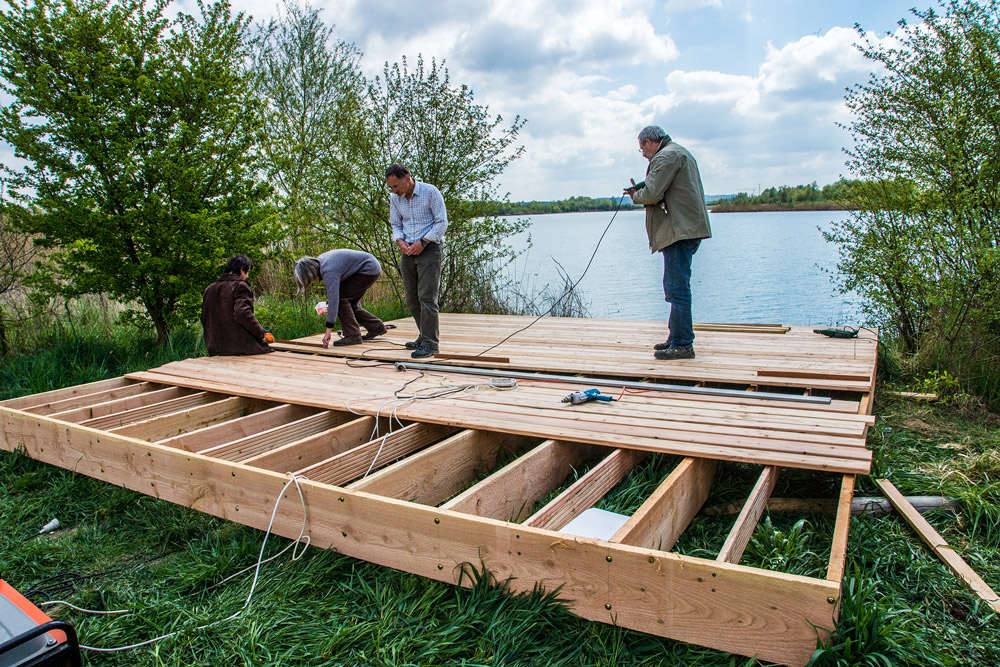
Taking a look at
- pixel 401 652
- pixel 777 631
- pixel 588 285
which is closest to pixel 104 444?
pixel 401 652

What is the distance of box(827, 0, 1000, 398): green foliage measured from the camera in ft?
13.7

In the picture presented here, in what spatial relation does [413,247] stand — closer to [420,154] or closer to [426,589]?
A: [426,589]

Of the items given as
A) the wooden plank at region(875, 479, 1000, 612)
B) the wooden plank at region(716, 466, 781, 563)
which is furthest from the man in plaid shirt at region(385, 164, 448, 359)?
the wooden plank at region(875, 479, 1000, 612)

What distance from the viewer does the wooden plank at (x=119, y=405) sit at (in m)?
3.86

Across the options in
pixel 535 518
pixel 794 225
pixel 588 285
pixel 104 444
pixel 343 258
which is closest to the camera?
pixel 535 518

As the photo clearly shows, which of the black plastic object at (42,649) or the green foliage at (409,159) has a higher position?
the green foliage at (409,159)

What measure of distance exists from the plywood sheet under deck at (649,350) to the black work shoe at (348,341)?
109 mm

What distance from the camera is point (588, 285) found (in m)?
11.4

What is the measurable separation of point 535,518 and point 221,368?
12.0 ft

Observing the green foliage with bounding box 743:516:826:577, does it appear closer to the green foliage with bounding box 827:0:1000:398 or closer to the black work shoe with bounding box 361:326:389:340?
the green foliage with bounding box 827:0:1000:398

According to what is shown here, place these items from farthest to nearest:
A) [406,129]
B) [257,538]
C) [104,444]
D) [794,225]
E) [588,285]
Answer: [794,225]
[588,285]
[406,129]
[104,444]
[257,538]

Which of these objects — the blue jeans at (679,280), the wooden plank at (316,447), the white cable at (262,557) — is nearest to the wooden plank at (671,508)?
the white cable at (262,557)

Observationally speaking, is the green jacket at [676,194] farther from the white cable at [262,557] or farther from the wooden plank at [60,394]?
the wooden plank at [60,394]

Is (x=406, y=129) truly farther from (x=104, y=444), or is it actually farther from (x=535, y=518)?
(x=535, y=518)
